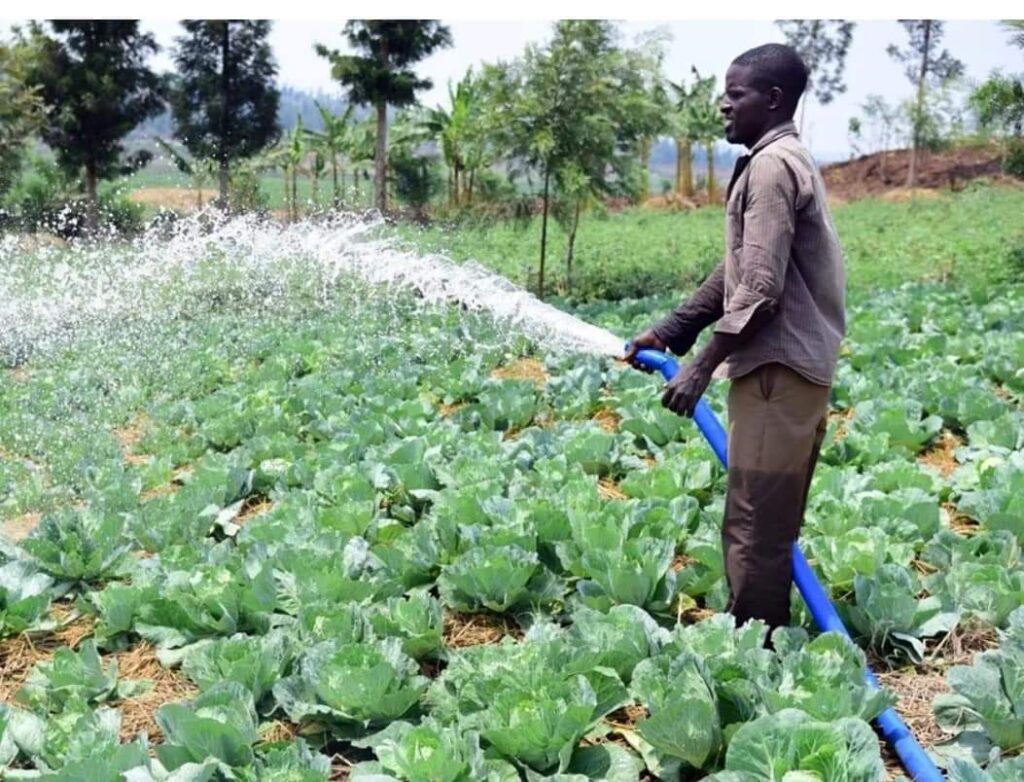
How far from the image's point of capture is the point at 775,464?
2.85m

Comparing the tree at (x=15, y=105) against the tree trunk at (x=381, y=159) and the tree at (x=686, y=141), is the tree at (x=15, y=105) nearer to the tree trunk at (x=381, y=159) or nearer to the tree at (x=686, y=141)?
the tree trunk at (x=381, y=159)

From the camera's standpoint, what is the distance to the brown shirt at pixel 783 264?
2656mm

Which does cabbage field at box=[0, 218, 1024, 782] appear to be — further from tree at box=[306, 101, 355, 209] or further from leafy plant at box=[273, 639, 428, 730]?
tree at box=[306, 101, 355, 209]

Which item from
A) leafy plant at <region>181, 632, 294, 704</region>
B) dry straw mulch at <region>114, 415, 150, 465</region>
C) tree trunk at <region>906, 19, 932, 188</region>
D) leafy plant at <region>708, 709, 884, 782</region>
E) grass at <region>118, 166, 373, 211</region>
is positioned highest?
tree trunk at <region>906, 19, 932, 188</region>

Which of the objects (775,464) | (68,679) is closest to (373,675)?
(68,679)

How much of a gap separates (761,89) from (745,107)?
0.20 ft

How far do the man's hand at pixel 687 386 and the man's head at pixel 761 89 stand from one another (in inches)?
25.0

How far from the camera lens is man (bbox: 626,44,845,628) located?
2672mm

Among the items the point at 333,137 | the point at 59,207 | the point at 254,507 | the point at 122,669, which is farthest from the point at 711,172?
the point at 122,669

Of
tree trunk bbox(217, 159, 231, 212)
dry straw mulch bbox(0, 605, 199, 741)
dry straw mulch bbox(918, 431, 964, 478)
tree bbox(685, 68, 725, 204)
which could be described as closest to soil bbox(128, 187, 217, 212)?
tree trunk bbox(217, 159, 231, 212)

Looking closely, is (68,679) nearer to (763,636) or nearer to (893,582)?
(763,636)

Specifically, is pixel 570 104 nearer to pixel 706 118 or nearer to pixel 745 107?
pixel 745 107

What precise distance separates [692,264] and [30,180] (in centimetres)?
1945

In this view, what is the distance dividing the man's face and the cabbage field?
1.37 m
